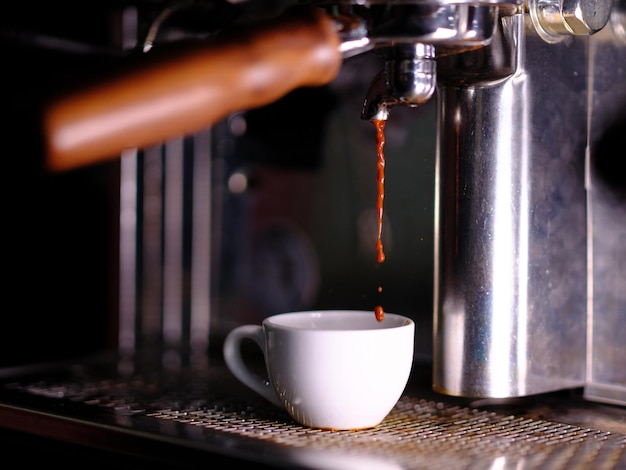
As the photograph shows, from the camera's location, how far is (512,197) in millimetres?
532

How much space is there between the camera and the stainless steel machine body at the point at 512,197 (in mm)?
520

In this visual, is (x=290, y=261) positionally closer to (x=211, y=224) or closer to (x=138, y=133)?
(x=211, y=224)

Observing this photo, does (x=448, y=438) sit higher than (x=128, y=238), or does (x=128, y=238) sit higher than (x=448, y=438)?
(x=128, y=238)

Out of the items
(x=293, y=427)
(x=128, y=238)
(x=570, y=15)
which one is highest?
(x=570, y=15)

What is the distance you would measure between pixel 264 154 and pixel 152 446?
0.41 metres

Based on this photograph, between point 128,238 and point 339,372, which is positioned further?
point 128,238

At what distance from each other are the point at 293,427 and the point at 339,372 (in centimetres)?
4

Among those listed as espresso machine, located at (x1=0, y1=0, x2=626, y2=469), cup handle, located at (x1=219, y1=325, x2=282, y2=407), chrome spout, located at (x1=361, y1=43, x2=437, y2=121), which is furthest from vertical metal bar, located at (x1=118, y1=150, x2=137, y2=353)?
chrome spout, located at (x1=361, y1=43, x2=437, y2=121)

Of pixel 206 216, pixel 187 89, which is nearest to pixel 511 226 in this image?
pixel 187 89

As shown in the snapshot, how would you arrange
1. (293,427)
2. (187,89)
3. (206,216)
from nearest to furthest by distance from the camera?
(187,89), (293,427), (206,216)

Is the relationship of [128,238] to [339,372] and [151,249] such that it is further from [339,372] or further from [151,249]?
[339,372]

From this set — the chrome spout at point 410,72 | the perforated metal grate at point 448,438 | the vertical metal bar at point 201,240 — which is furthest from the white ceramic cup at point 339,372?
the vertical metal bar at point 201,240

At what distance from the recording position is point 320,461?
0.41 metres

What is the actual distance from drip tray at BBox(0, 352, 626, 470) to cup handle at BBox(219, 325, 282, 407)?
0.04 ft
